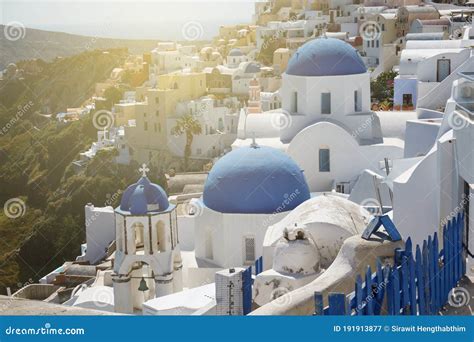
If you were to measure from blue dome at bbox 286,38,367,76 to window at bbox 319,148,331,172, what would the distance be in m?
1.60

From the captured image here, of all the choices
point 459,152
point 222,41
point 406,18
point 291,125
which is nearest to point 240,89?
point 406,18

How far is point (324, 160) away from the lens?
14.7 metres

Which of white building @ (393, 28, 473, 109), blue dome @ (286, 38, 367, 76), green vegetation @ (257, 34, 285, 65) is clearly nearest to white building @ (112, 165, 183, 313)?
white building @ (393, 28, 473, 109)

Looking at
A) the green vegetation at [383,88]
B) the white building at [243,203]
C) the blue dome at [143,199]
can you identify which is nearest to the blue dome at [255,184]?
the white building at [243,203]

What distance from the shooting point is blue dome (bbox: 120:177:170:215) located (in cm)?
1103

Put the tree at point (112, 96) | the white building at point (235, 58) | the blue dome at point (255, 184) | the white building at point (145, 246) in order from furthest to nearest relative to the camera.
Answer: the white building at point (235, 58) < the tree at point (112, 96) < the blue dome at point (255, 184) < the white building at point (145, 246)

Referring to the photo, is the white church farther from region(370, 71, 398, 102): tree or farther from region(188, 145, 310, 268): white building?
region(370, 71, 398, 102): tree

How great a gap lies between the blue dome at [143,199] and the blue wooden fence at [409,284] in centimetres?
538

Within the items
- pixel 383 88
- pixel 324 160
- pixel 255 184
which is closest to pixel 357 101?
pixel 324 160

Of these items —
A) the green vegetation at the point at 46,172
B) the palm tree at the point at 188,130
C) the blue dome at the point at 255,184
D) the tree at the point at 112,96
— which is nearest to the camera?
the blue dome at the point at 255,184

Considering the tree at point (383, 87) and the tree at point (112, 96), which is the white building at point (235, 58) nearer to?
the tree at point (112, 96)

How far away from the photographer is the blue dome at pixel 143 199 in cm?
1103

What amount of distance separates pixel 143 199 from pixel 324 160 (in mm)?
4646
